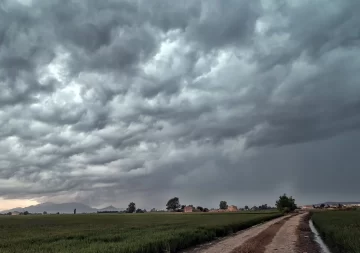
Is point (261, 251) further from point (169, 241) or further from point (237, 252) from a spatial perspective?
point (169, 241)

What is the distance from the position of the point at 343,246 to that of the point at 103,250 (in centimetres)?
1719

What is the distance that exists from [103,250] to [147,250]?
4.92 meters

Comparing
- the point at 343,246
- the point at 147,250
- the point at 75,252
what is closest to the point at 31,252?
the point at 75,252

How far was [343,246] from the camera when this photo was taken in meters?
23.6

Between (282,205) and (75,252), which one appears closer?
(75,252)

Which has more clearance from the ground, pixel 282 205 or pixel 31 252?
pixel 282 205

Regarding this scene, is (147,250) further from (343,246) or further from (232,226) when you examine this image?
(232,226)

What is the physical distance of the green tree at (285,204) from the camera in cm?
17900

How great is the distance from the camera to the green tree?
179000 millimetres

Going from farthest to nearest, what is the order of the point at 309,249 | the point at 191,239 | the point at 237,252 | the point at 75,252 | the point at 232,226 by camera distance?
1. the point at 232,226
2. the point at 191,239
3. the point at 309,249
4. the point at 237,252
5. the point at 75,252

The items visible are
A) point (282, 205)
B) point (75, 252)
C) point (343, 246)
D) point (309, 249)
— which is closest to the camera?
point (75, 252)

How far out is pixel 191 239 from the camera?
113ft

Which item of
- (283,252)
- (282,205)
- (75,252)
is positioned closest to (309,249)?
(283,252)

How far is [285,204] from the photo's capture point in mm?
182500
